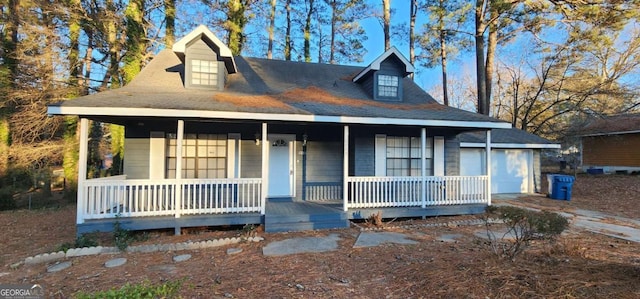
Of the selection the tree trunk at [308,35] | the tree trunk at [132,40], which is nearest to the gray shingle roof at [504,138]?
the tree trunk at [308,35]

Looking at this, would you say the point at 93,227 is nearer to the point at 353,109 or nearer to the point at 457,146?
the point at 353,109

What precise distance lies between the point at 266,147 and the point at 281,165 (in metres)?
1.99

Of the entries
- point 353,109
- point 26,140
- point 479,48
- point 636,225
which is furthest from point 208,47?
point 479,48

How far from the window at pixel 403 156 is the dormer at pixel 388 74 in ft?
4.96

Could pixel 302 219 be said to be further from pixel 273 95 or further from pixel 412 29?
pixel 412 29

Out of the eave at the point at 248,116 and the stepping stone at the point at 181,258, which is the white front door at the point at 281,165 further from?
the stepping stone at the point at 181,258

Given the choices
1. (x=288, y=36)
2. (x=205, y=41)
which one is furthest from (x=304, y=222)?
(x=288, y=36)

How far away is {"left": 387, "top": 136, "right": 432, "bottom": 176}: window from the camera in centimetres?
954

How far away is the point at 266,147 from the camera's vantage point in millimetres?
7227

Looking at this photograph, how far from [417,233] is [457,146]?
467cm

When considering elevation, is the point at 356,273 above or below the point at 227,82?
below

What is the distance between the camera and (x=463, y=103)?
1216 inches

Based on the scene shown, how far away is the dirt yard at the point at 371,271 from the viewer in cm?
343

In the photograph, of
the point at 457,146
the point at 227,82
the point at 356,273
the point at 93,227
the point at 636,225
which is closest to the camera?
the point at 356,273
